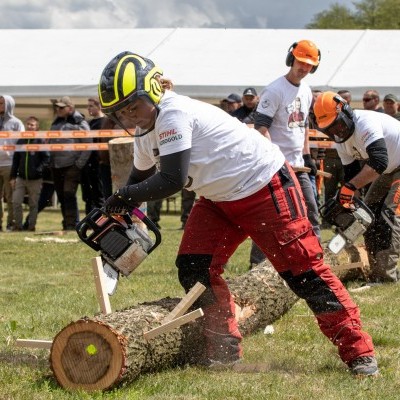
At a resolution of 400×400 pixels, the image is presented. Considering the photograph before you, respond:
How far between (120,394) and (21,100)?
44.3 ft

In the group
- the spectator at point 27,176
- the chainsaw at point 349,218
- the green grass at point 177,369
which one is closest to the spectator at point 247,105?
the spectator at point 27,176

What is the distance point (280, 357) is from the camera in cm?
527

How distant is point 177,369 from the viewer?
495 centimetres

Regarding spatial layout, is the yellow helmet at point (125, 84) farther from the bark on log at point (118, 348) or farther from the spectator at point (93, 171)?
the spectator at point (93, 171)

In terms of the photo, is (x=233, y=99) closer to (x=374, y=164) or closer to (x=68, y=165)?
(x=68, y=165)

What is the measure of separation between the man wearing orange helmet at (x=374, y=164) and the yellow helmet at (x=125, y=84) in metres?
2.40

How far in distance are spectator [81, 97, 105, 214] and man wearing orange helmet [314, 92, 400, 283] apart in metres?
7.13

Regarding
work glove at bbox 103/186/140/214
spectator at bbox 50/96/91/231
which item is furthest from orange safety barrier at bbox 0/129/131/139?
work glove at bbox 103/186/140/214

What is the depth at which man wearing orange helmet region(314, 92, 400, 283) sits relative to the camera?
22.0 ft

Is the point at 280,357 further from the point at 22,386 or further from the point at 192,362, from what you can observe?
the point at 22,386

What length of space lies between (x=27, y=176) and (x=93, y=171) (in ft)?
3.61

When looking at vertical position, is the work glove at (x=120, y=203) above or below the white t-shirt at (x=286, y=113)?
below

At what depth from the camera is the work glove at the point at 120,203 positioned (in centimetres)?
458

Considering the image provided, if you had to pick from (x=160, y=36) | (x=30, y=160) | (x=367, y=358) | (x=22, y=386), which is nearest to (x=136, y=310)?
(x=22, y=386)
